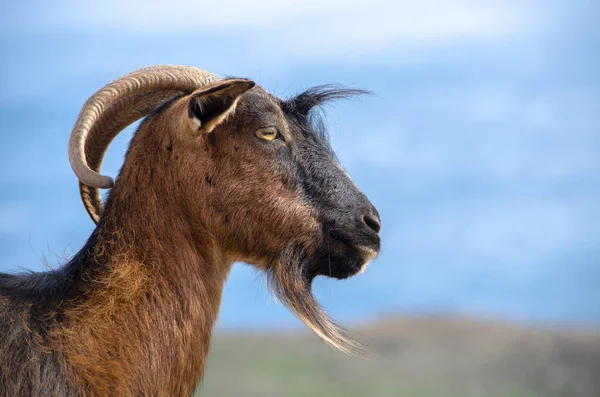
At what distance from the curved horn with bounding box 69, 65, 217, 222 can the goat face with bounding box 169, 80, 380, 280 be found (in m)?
0.30

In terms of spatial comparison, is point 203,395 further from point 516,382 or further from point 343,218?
point 343,218

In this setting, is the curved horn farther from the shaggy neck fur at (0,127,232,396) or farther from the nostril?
the nostril

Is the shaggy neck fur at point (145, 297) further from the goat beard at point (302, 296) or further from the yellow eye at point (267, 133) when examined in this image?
the yellow eye at point (267, 133)

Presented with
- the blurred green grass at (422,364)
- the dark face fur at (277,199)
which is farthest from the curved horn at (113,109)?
the blurred green grass at (422,364)

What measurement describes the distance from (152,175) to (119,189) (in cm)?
29

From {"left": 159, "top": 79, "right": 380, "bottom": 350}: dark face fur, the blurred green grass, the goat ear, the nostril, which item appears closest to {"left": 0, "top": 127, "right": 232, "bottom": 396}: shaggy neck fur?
{"left": 159, "top": 79, "right": 380, "bottom": 350}: dark face fur

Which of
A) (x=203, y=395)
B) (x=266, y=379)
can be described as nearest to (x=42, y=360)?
(x=203, y=395)

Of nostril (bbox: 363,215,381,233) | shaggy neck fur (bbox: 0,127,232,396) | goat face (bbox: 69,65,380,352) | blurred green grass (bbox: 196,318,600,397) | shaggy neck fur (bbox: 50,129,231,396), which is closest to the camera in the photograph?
shaggy neck fur (bbox: 0,127,232,396)

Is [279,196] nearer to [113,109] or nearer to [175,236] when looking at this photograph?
[175,236]

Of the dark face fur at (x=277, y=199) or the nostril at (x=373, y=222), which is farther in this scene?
the nostril at (x=373, y=222)

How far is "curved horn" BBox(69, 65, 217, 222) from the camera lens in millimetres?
6270

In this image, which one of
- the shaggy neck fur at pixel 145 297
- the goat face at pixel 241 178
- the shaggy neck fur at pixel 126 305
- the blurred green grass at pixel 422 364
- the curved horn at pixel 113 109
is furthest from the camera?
the blurred green grass at pixel 422 364

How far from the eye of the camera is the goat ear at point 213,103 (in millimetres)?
6254

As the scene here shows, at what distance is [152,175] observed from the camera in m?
6.66
